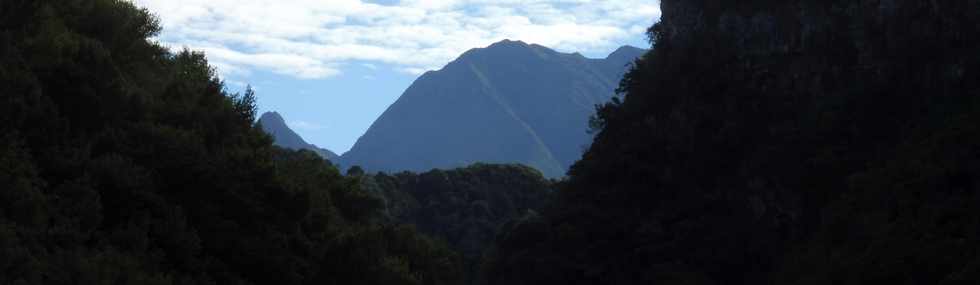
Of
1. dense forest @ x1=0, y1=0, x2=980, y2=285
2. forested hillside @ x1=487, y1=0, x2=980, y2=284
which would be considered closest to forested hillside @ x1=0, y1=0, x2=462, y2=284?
dense forest @ x1=0, y1=0, x2=980, y2=285

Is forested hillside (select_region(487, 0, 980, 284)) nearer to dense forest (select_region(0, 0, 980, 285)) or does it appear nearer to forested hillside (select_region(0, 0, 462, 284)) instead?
dense forest (select_region(0, 0, 980, 285))

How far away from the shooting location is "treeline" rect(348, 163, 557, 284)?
302ft

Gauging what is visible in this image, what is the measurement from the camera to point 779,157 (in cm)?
5209

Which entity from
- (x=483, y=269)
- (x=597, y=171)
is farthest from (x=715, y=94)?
(x=483, y=269)

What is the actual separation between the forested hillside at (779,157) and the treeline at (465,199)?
26237 millimetres

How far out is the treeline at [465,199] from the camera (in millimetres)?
92125

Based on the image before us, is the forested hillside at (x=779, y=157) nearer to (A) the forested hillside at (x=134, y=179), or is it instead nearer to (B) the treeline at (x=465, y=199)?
(A) the forested hillside at (x=134, y=179)

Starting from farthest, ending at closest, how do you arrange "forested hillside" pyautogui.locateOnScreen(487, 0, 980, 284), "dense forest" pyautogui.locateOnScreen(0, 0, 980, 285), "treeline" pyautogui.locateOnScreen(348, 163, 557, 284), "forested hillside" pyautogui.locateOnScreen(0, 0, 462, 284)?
"treeline" pyautogui.locateOnScreen(348, 163, 557, 284)
"forested hillside" pyautogui.locateOnScreen(487, 0, 980, 284)
"dense forest" pyautogui.locateOnScreen(0, 0, 980, 285)
"forested hillside" pyautogui.locateOnScreen(0, 0, 462, 284)

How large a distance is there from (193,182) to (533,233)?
106 ft

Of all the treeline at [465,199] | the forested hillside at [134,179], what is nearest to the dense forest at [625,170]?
the forested hillside at [134,179]

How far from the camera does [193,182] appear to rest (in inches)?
1224

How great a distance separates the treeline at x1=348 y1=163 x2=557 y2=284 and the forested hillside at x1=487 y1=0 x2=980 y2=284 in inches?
1033

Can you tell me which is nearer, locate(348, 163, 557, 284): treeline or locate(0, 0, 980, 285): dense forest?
locate(0, 0, 980, 285): dense forest

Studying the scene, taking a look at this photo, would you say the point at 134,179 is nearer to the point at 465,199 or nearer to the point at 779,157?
the point at 779,157
